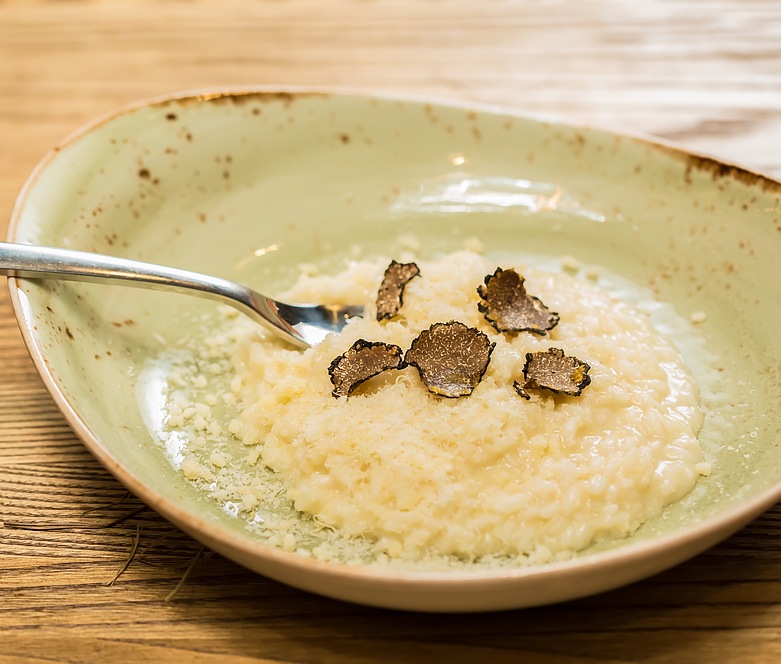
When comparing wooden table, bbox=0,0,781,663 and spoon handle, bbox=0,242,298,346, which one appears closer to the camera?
wooden table, bbox=0,0,781,663

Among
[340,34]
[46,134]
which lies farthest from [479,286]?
[340,34]

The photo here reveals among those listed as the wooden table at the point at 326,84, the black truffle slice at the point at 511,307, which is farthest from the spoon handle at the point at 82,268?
the black truffle slice at the point at 511,307

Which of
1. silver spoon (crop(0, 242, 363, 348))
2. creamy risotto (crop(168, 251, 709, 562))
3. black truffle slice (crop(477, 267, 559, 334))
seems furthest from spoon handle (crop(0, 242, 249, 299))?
black truffle slice (crop(477, 267, 559, 334))

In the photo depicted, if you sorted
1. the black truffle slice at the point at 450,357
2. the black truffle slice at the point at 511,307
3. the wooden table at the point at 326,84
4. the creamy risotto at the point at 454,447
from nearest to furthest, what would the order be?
Answer: the wooden table at the point at 326,84
the creamy risotto at the point at 454,447
the black truffle slice at the point at 450,357
the black truffle slice at the point at 511,307

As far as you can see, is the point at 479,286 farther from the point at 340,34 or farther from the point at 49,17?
the point at 49,17

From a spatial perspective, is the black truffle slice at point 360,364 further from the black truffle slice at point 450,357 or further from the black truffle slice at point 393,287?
the black truffle slice at point 393,287

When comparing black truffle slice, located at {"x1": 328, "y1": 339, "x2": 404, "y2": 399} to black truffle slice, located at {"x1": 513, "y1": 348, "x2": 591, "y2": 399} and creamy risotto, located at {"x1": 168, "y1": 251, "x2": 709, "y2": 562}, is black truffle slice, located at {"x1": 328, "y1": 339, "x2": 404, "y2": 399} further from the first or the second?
black truffle slice, located at {"x1": 513, "y1": 348, "x2": 591, "y2": 399}

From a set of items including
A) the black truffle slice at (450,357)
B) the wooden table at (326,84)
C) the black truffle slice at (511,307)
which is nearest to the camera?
the wooden table at (326,84)
